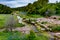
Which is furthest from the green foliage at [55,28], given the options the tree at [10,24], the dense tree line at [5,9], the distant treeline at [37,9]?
the dense tree line at [5,9]

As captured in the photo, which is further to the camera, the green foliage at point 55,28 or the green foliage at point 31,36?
the green foliage at point 55,28

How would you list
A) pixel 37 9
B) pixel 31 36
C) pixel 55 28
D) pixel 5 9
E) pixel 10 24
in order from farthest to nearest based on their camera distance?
pixel 37 9 → pixel 5 9 → pixel 55 28 → pixel 10 24 → pixel 31 36

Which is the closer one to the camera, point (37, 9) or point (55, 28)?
point (55, 28)

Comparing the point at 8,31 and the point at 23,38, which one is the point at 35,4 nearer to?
the point at 8,31

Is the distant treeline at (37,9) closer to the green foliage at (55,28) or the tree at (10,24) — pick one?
the green foliage at (55,28)

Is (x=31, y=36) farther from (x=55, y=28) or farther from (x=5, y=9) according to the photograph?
(x=5, y=9)

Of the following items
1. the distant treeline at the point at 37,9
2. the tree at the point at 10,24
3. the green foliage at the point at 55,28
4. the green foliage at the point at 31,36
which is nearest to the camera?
the green foliage at the point at 31,36

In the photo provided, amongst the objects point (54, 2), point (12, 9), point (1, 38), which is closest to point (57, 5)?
point (54, 2)

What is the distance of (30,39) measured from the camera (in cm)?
988

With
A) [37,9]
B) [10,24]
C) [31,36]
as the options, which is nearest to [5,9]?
[37,9]

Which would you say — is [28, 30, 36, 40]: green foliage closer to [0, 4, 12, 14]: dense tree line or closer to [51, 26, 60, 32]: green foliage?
[51, 26, 60, 32]: green foliage

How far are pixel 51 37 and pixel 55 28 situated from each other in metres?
2.28

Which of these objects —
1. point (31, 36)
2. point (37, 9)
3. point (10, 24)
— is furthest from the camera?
point (37, 9)

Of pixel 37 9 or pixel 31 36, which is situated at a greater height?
pixel 31 36
